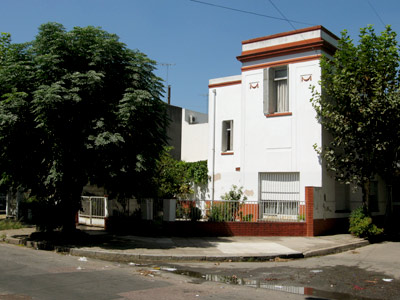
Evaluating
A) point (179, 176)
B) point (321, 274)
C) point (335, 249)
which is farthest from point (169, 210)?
point (321, 274)

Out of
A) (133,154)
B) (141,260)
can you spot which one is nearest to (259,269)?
(141,260)

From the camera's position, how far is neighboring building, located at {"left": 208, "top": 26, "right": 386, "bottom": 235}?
17094 millimetres

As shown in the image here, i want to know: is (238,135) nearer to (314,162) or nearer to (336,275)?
(314,162)

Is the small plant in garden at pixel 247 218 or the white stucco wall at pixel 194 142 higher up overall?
the white stucco wall at pixel 194 142

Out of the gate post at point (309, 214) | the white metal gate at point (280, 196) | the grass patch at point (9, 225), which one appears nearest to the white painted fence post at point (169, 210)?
the white metal gate at point (280, 196)

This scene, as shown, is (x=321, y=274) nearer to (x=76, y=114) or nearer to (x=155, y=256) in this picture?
(x=155, y=256)

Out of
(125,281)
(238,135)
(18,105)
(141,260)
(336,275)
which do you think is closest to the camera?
(125,281)

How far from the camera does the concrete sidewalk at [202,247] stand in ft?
38.4

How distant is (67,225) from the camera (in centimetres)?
1430

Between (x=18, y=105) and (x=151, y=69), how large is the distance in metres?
4.39

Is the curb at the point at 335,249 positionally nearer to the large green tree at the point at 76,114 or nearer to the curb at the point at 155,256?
the curb at the point at 155,256

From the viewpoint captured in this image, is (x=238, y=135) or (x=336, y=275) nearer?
(x=336, y=275)

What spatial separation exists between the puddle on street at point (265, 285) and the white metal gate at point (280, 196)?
7.44 metres

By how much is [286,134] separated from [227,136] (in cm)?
435
